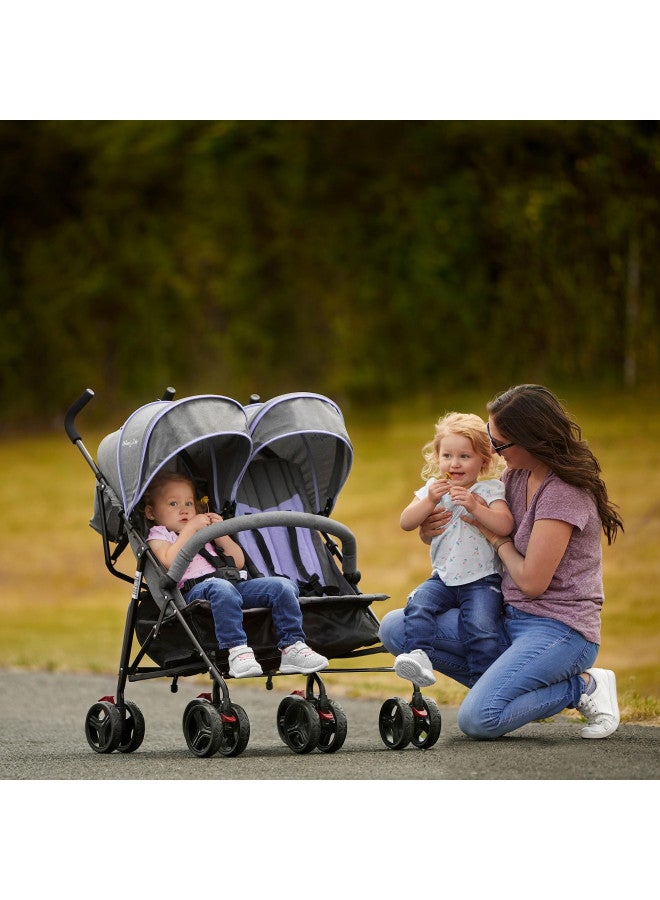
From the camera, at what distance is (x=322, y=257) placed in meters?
13.5

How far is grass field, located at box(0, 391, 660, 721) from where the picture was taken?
30.4ft

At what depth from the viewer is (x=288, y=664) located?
3939mm

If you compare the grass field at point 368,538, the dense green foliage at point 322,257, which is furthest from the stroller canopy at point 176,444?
the dense green foliage at point 322,257

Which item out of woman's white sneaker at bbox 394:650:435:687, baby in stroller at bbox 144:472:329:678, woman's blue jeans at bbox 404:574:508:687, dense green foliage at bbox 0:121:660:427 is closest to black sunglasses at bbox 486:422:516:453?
woman's blue jeans at bbox 404:574:508:687

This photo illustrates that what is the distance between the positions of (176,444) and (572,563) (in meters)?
1.36

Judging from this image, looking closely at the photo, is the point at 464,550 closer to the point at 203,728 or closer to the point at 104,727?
the point at 203,728

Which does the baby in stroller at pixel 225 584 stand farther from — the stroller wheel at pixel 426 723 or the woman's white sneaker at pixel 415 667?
the stroller wheel at pixel 426 723

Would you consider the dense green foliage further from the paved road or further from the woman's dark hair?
the woman's dark hair

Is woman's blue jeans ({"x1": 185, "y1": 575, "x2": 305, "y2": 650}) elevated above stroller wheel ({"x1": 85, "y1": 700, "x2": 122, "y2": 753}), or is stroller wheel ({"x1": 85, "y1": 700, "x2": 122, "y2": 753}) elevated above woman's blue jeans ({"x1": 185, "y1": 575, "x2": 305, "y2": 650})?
woman's blue jeans ({"x1": 185, "y1": 575, "x2": 305, "y2": 650})

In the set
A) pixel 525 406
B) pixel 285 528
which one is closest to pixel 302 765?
pixel 285 528

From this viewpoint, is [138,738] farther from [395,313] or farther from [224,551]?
[395,313]

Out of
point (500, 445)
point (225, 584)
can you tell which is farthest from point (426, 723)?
point (500, 445)

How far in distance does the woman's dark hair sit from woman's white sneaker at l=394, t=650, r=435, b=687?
72cm

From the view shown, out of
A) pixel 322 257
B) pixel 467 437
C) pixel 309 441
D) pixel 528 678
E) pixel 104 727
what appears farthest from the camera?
pixel 322 257
